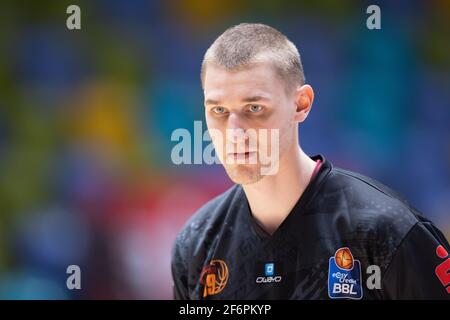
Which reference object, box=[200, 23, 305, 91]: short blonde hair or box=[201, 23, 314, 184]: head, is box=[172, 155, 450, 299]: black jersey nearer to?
box=[201, 23, 314, 184]: head

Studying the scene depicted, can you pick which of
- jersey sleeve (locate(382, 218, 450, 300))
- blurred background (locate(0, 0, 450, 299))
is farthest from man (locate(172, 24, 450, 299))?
blurred background (locate(0, 0, 450, 299))

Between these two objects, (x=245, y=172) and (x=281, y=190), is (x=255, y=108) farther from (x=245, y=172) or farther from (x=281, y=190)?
(x=281, y=190)

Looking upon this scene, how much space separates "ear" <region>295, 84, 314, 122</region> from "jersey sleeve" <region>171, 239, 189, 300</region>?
86 centimetres

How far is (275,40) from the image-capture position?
291cm

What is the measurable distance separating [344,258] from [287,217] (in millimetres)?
315

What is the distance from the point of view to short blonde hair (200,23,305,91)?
111 inches

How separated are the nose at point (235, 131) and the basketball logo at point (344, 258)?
60cm

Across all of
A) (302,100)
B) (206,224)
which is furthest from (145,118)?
(302,100)

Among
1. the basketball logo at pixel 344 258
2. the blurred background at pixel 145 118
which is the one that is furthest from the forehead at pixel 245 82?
the blurred background at pixel 145 118

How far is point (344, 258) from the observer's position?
2.70m
